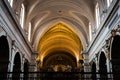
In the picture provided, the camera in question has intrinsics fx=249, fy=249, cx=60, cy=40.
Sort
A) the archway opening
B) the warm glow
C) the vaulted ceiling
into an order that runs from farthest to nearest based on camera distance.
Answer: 1. the archway opening
2. the warm glow
3. the vaulted ceiling

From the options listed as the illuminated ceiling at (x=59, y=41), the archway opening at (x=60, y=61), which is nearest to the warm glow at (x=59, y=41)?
the illuminated ceiling at (x=59, y=41)

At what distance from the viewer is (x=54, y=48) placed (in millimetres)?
37188

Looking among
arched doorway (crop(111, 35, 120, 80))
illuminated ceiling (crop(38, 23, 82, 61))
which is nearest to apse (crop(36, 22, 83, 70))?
illuminated ceiling (crop(38, 23, 82, 61))

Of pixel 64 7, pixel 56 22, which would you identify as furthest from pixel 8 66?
pixel 56 22

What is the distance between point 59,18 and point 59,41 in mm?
9220

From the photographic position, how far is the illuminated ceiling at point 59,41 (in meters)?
28.3

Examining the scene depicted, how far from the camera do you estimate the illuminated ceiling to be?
2834cm

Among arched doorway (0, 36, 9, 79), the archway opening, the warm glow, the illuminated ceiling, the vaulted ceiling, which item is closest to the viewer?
arched doorway (0, 36, 9, 79)

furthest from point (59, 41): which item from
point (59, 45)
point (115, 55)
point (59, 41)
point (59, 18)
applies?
point (115, 55)

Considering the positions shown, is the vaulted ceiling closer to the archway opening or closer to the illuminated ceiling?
the illuminated ceiling

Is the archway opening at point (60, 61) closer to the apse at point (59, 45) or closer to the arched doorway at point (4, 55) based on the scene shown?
the apse at point (59, 45)

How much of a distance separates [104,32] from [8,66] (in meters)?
6.55

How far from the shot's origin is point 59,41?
34.2 m

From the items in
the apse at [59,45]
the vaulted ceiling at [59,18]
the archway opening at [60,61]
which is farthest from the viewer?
the archway opening at [60,61]
